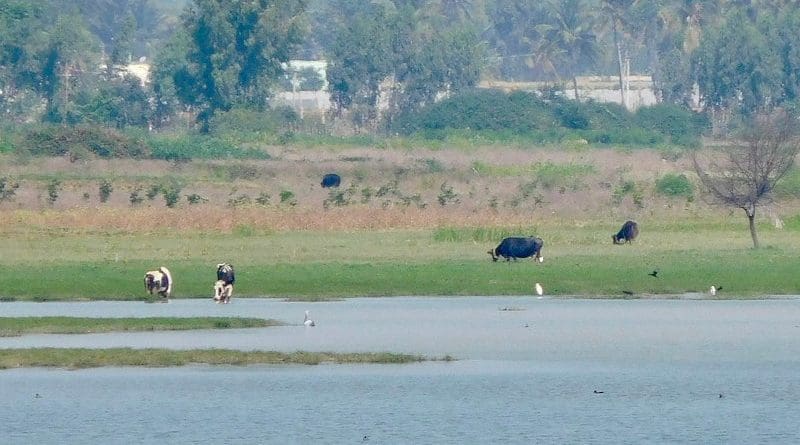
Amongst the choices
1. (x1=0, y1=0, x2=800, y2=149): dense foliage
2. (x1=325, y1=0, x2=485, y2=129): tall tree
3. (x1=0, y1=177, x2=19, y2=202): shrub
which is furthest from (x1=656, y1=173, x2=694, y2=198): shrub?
(x1=325, y1=0, x2=485, y2=129): tall tree

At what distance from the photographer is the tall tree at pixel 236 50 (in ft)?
281

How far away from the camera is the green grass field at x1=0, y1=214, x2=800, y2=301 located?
36.0m

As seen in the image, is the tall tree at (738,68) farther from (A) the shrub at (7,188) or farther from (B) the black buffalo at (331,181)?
(A) the shrub at (7,188)

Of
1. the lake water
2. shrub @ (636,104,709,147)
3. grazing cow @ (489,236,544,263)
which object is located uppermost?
shrub @ (636,104,709,147)

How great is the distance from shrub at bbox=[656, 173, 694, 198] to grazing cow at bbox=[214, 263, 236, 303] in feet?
87.2

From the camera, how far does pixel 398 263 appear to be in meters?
40.2

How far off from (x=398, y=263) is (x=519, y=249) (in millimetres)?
3068

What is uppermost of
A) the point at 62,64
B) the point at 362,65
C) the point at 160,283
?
the point at 362,65

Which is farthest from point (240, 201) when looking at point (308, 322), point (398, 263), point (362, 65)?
point (362, 65)

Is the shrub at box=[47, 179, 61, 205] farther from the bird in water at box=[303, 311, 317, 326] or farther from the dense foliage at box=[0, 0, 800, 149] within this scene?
the bird in water at box=[303, 311, 317, 326]

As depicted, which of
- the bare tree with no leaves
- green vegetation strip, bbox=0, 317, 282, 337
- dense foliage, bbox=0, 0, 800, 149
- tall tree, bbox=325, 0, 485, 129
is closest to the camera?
green vegetation strip, bbox=0, 317, 282, 337

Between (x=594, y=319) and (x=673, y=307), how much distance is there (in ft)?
8.21

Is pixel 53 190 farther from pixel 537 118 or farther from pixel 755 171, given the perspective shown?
pixel 537 118

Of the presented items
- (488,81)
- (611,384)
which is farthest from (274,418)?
(488,81)
